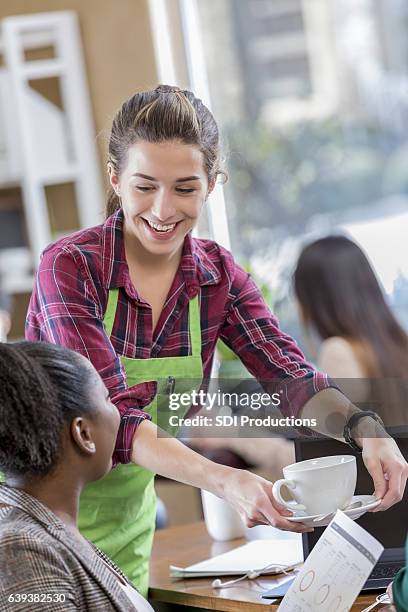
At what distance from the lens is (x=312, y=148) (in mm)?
3770

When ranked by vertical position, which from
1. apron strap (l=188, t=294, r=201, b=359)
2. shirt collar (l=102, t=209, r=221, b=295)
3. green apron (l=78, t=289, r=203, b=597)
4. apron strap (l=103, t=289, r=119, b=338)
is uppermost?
shirt collar (l=102, t=209, r=221, b=295)

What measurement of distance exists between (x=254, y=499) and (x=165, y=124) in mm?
647

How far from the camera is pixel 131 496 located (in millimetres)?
1824

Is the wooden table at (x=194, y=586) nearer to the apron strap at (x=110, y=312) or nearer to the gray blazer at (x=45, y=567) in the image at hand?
the gray blazer at (x=45, y=567)

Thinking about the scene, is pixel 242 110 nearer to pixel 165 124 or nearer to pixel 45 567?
pixel 165 124

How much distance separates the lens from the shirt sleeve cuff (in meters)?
1.57

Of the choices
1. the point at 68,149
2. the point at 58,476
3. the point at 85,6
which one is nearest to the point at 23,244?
the point at 68,149

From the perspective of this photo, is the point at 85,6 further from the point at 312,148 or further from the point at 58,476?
the point at 58,476

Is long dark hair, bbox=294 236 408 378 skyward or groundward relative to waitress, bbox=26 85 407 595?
groundward

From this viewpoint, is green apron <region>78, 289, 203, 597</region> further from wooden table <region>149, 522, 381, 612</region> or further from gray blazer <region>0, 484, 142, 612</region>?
gray blazer <region>0, 484, 142, 612</region>

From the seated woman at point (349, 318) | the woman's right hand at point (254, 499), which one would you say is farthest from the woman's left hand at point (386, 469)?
the seated woman at point (349, 318)

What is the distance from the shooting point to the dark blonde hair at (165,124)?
169cm

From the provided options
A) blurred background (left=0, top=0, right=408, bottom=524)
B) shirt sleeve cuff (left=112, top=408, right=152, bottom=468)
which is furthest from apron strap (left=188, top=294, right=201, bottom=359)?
blurred background (left=0, top=0, right=408, bottom=524)

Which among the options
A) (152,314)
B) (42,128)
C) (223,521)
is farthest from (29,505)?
(42,128)
